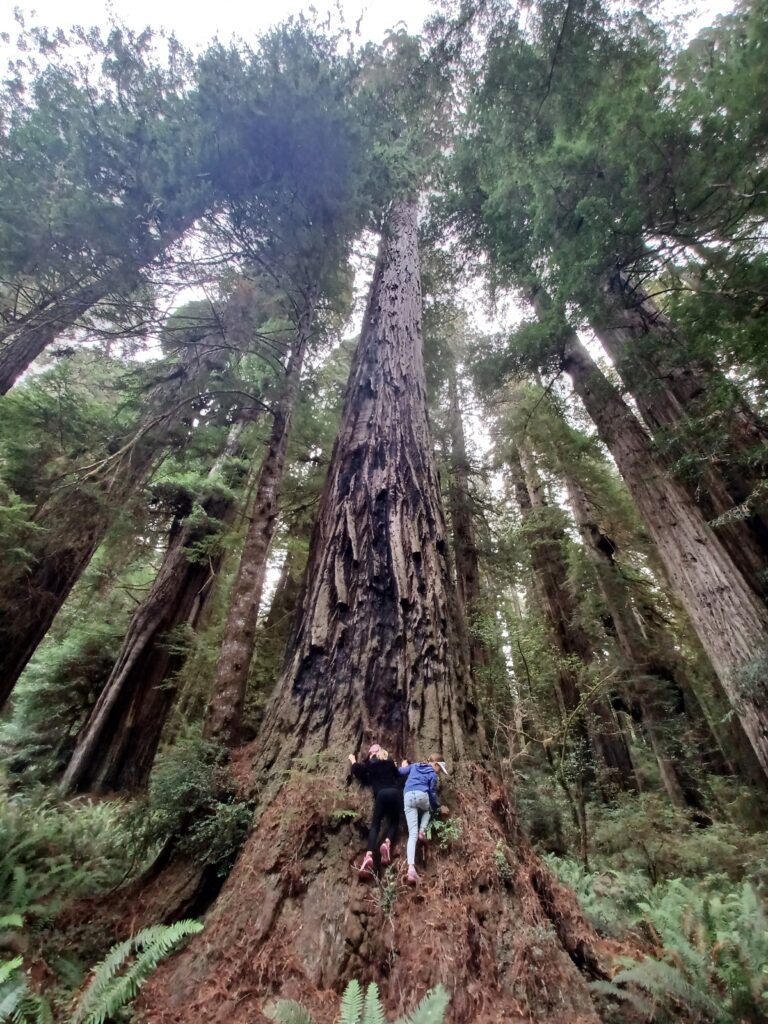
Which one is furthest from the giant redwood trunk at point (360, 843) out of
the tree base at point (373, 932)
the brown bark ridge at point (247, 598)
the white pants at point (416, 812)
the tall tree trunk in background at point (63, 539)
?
the tall tree trunk in background at point (63, 539)

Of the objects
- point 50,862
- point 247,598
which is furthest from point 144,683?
point 50,862

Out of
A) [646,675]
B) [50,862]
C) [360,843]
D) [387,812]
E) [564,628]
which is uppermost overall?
[564,628]

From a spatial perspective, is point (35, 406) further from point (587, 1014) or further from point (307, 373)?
point (587, 1014)

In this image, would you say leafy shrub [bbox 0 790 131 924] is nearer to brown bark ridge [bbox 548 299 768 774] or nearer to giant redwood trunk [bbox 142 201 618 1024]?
giant redwood trunk [bbox 142 201 618 1024]

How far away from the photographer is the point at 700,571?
555 cm

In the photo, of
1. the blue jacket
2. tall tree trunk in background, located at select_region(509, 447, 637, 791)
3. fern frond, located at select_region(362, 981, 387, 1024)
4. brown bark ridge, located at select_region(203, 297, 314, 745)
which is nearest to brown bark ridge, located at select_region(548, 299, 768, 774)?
tall tree trunk in background, located at select_region(509, 447, 637, 791)

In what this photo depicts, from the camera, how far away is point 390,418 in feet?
16.4

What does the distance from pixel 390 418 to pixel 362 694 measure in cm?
301

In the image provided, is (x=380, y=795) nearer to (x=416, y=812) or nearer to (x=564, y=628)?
(x=416, y=812)

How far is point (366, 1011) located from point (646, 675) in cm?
1019

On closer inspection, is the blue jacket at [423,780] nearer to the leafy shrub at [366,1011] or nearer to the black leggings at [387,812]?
the black leggings at [387,812]

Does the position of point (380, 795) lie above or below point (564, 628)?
below

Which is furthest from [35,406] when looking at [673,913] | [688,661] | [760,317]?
[688,661]

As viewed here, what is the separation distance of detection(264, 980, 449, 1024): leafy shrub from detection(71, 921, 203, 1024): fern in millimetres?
693
